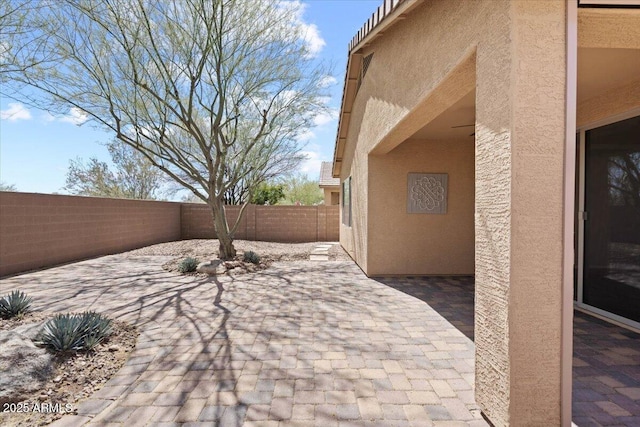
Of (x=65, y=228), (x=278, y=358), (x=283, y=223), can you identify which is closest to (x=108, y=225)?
(x=65, y=228)

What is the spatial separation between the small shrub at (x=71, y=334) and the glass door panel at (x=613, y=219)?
6509 millimetres

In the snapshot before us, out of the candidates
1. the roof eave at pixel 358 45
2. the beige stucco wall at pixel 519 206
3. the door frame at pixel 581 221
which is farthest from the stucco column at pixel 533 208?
the door frame at pixel 581 221

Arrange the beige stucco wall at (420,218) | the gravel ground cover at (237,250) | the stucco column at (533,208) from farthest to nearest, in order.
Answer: the gravel ground cover at (237,250), the beige stucco wall at (420,218), the stucco column at (533,208)

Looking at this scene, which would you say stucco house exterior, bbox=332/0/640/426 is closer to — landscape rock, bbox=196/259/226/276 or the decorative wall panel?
the decorative wall panel

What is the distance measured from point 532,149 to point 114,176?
2502cm

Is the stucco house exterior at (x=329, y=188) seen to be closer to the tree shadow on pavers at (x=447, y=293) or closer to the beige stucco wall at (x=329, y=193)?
the beige stucco wall at (x=329, y=193)

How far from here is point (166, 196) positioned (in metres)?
23.4

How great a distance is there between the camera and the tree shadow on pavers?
4.51 m

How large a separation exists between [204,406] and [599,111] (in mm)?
5874

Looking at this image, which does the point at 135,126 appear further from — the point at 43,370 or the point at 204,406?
the point at 204,406

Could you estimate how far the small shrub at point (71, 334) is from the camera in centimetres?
324

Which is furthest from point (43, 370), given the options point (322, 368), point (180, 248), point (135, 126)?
point (180, 248)

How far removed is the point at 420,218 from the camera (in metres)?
7.22

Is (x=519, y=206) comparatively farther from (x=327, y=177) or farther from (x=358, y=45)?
(x=327, y=177)
